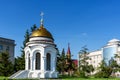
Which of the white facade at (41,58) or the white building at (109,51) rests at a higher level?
the white building at (109,51)

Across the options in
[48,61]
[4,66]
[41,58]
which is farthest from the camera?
[4,66]

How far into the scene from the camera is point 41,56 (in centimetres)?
4366

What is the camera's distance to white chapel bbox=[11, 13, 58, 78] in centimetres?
4312

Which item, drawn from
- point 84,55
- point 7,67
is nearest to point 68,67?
point 84,55

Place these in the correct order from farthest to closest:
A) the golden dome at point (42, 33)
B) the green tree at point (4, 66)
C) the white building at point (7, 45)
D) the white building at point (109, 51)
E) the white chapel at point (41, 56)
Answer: the white building at point (109, 51), the white building at point (7, 45), the green tree at point (4, 66), the golden dome at point (42, 33), the white chapel at point (41, 56)

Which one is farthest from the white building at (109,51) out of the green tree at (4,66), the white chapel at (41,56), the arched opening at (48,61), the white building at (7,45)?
the white chapel at (41,56)

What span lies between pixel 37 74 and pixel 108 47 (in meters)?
60.0

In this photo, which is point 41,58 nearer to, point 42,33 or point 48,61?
point 48,61

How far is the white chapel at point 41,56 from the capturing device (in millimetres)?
43125

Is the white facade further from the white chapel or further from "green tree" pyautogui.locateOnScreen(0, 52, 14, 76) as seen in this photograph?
"green tree" pyautogui.locateOnScreen(0, 52, 14, 76)

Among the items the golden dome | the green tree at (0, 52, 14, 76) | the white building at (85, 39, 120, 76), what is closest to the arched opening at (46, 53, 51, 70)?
the golden dome

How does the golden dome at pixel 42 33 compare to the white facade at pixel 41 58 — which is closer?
the white facade at pixel 41 58

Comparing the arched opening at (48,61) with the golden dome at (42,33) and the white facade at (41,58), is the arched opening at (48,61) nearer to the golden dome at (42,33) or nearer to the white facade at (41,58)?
the white facade at (41,58)

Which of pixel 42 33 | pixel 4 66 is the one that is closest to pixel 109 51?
pixel 4 66
